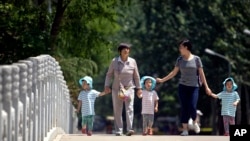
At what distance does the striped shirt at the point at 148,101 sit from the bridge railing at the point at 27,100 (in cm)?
371

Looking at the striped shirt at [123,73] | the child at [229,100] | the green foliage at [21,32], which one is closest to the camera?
the striped shirt at [123,73]

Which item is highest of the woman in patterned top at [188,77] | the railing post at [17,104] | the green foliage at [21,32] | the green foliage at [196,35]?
the green foliage at [196,35]

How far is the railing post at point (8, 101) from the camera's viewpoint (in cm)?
848

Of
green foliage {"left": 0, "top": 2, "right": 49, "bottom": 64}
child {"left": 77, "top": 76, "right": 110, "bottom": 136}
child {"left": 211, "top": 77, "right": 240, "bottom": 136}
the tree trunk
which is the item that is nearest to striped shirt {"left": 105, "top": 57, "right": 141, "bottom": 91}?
child {"left": 211, "top": 77, "right": 240, "bottom": 136}

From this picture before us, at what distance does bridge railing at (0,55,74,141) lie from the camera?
8.72 meters

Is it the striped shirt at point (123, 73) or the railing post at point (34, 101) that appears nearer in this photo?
the railing post at point (34, 101)

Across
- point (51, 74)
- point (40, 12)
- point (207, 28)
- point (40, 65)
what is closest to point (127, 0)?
point (40, 12)

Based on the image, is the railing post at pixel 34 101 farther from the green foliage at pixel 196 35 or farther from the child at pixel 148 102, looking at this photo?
the green foliage at pixel 196 35

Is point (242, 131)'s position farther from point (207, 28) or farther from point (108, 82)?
point (207, 28)

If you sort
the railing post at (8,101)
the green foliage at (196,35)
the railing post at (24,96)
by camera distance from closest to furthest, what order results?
the railing post at (8,101) < the railing post at (24,96) < the green foliage at (196,35)

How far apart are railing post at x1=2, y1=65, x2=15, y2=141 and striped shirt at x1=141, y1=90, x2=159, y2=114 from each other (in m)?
9.06

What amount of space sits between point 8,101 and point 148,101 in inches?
382

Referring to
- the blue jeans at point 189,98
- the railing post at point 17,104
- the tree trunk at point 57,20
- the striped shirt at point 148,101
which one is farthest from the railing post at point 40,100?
the tree trunk at point 57,20

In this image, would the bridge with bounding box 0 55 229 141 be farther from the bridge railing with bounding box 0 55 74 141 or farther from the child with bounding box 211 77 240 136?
the child with bounding box 211 77 240 136
